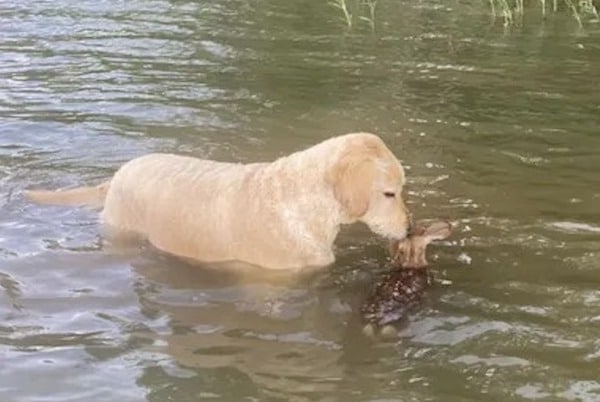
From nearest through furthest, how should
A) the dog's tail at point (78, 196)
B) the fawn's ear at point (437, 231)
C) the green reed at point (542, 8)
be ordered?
1. the fawn's ear at point (437, 231)
2. the dog's tail at point (78, 196)
3. the green reed at point (542, 8)

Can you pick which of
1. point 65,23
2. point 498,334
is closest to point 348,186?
point 498,334

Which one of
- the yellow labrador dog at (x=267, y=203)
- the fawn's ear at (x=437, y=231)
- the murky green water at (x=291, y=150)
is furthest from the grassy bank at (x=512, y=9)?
the fawn's ear at (x=437, y=231)

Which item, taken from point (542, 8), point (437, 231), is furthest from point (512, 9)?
point (437, 231)

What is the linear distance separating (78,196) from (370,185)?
2755 mm

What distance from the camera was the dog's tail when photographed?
8.30 metres

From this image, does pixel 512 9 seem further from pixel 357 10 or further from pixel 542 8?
pixel 357 10

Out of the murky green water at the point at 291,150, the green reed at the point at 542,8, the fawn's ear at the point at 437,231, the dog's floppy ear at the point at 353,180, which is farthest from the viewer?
the green reed at the point at 542,8

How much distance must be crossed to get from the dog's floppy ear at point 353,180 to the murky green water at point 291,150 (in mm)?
626

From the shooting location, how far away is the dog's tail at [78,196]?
27.2 feet

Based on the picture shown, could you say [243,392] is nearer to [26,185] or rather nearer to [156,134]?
[26,185]

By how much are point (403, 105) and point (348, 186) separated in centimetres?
486

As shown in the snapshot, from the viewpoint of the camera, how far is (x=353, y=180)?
6.73 meters

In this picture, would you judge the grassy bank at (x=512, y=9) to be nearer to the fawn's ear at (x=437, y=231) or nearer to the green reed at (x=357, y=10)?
the green reed at (x=357, y=10)

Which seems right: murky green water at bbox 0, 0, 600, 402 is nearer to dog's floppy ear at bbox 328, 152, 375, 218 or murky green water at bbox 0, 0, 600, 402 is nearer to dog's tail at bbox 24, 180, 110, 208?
dog's tail at bbox 24, 180, 110, 208
